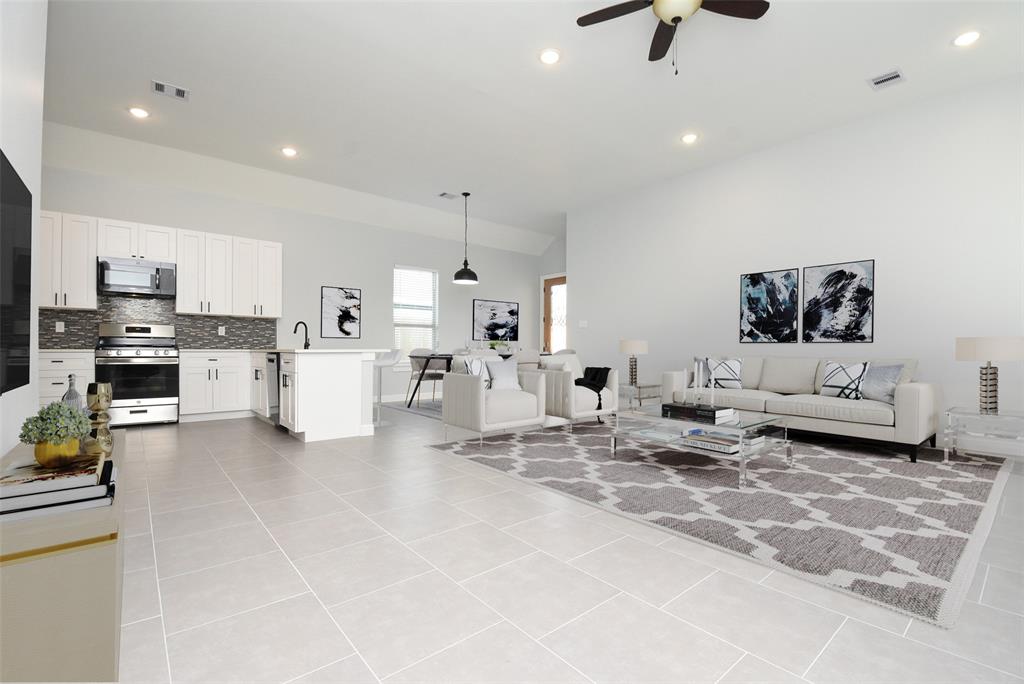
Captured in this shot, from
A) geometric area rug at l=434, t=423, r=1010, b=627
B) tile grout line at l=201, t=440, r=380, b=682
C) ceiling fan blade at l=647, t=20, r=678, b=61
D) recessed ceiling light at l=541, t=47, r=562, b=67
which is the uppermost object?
recessed ceiling light at l=541, t=47, r=562, b=67

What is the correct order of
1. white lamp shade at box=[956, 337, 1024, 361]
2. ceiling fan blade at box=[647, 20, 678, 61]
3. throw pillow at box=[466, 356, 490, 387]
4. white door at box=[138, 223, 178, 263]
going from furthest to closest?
white door at box=[138, 223, 178, 263]
throw pillow at box=[466, 356, 490, 387]
white lamp shade at box=[956, 337, 1024, 361]
ceiling fan blade at box=[647, 20, 678, 61]

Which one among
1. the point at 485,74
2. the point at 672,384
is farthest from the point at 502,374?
the point at 485,74

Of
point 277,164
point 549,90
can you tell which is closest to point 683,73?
point 549,90

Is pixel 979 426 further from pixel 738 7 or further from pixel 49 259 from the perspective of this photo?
pixel 49 259

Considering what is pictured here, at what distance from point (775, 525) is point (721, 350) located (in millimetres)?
3854

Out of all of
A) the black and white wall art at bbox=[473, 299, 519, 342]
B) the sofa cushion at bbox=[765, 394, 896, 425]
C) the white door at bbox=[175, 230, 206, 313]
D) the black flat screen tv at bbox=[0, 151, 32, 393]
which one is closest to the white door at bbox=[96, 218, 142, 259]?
the white door at bbox=[175, 230, 206, 313]

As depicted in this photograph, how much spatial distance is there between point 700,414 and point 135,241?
617cm

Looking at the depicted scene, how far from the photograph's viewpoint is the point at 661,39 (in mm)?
3135

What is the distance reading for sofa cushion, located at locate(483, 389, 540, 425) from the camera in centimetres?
424

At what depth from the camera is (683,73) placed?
4.02 m

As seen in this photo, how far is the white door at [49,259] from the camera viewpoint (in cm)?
489

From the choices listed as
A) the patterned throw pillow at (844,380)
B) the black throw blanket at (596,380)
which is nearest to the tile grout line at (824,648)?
the patterned throw pillow at (844,380)

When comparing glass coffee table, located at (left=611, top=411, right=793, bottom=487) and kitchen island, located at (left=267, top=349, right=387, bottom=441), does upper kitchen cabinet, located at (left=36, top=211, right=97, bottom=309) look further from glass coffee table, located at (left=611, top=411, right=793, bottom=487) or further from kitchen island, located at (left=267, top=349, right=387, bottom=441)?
glass coffee table, located at (left=611, top=411, right=793, bottom=487)

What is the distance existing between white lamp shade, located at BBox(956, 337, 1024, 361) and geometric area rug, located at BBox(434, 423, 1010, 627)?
84 centimetres
